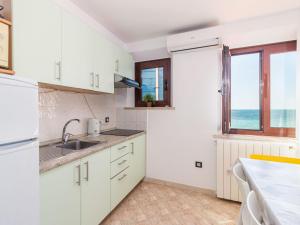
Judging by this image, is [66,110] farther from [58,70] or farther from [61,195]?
[61,195]

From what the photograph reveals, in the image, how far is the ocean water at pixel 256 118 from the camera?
2.11 metres

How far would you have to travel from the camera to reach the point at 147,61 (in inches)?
116

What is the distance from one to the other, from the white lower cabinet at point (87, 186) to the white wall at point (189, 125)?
583 millimetres

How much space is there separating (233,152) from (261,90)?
0.95 metres

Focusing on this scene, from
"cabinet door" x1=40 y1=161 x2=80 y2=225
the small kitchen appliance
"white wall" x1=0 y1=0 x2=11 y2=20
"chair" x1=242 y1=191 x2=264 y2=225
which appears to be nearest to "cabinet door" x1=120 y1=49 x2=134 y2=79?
the small kitchen appliance

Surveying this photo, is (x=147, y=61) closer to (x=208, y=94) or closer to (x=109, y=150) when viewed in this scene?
(x=208, y=94)

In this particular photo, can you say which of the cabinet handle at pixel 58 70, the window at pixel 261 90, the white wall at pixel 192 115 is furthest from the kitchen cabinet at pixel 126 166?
the window at pixel 261 90

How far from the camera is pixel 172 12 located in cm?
196

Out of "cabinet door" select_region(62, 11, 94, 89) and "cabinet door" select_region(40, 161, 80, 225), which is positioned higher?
"cabinet door" select_region(62, 11, 94, 89)

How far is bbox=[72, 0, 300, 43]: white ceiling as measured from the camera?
1.79 metres

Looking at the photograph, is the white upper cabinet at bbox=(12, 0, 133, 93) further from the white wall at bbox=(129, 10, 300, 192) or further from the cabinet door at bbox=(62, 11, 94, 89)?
the white wall at bbox=(129, 10, 300, 192)

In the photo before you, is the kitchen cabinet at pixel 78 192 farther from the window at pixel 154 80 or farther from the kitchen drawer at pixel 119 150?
the window at pixel 154 80

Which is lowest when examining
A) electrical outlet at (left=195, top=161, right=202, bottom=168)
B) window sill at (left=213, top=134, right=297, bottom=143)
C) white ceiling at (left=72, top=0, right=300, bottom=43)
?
electrical outlet at (left=195, top=161, right=202, bottom=168)

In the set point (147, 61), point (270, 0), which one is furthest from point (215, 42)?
point (147, 61)
